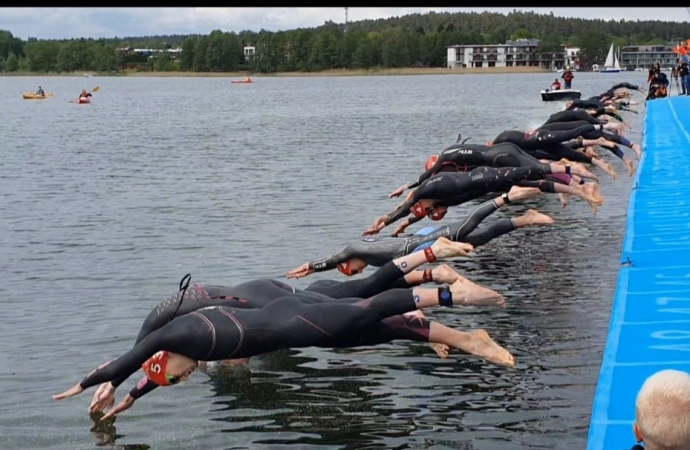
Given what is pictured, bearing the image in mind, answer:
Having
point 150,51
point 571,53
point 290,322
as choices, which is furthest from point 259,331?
point 150,51

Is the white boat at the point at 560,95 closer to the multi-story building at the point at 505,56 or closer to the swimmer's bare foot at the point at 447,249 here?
the swimmer's bare foot at the point at 447,249

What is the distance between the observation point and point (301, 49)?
138 m

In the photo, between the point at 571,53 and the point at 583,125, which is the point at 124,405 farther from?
the point at 571,53

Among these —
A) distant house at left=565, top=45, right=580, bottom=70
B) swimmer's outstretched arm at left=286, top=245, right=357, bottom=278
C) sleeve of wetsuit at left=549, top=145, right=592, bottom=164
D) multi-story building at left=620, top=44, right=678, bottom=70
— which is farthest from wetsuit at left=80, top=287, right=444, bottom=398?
distant house at left=565, top=45, right=580, bottom=70

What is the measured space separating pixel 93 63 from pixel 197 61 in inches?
726

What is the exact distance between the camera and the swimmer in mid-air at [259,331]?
7172 millimetres

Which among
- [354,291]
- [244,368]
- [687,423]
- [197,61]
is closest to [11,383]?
[244,368]

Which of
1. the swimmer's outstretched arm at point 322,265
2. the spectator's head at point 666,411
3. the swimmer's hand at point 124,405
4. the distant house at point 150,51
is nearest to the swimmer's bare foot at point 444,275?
the swimmer's outstretched arm at point 322,265

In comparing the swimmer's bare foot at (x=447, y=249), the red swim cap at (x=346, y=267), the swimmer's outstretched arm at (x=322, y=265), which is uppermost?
the swimmer's bare foot at (x=447, y=249)

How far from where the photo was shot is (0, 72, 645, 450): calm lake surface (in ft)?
24.5

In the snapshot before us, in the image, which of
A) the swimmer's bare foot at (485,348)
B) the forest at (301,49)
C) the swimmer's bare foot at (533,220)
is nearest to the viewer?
the swimmer's bare foot at (485,348)

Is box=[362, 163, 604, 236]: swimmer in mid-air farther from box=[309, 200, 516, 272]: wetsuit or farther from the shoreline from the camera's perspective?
the shoreline

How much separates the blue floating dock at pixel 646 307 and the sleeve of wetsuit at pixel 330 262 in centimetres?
280

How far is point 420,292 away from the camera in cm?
723
